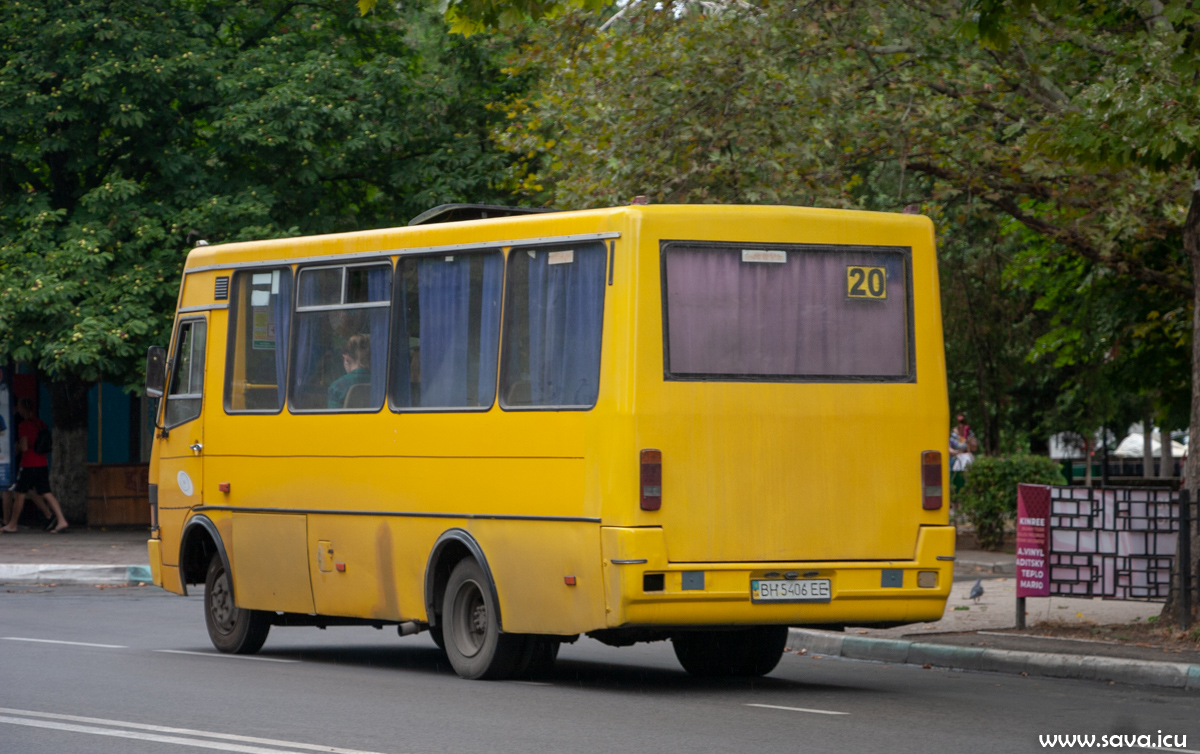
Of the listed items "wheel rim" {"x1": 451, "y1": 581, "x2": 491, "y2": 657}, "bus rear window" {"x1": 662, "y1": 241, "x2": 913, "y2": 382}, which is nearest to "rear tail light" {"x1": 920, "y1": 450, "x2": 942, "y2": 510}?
"bus rear window" {"x1": 662, "y1": 241, "x2": 913, "y2": 382}

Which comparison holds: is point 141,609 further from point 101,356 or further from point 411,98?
point 411,98

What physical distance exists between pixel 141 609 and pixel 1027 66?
397 inches

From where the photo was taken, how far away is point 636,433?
1030 cm

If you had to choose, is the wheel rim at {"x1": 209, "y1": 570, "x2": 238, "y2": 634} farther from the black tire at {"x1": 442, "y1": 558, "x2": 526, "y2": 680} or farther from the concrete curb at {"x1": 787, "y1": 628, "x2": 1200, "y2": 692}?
the concrete curb at {"x1": 787, "y1": 628, "x2": 1200, "y2": 692}

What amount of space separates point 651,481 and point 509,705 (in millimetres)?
1513

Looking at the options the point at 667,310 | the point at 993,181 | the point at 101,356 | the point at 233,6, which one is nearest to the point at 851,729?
the point at 667,310

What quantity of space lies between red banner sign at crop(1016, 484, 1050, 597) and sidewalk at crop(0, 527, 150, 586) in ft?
36.1

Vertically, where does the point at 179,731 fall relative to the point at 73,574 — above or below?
above

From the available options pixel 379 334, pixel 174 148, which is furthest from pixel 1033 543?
pixel 174 148

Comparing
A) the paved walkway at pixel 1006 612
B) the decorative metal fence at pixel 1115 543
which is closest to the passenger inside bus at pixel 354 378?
the paved walkway at pixel 1006 612

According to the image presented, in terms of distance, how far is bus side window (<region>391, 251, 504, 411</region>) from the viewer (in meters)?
11.4

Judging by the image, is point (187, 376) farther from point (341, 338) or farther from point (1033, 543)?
point (1033, 543)

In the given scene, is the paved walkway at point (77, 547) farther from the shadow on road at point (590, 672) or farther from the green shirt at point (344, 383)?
the green shirt at point (344, 383)

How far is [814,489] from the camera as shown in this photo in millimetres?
10750
